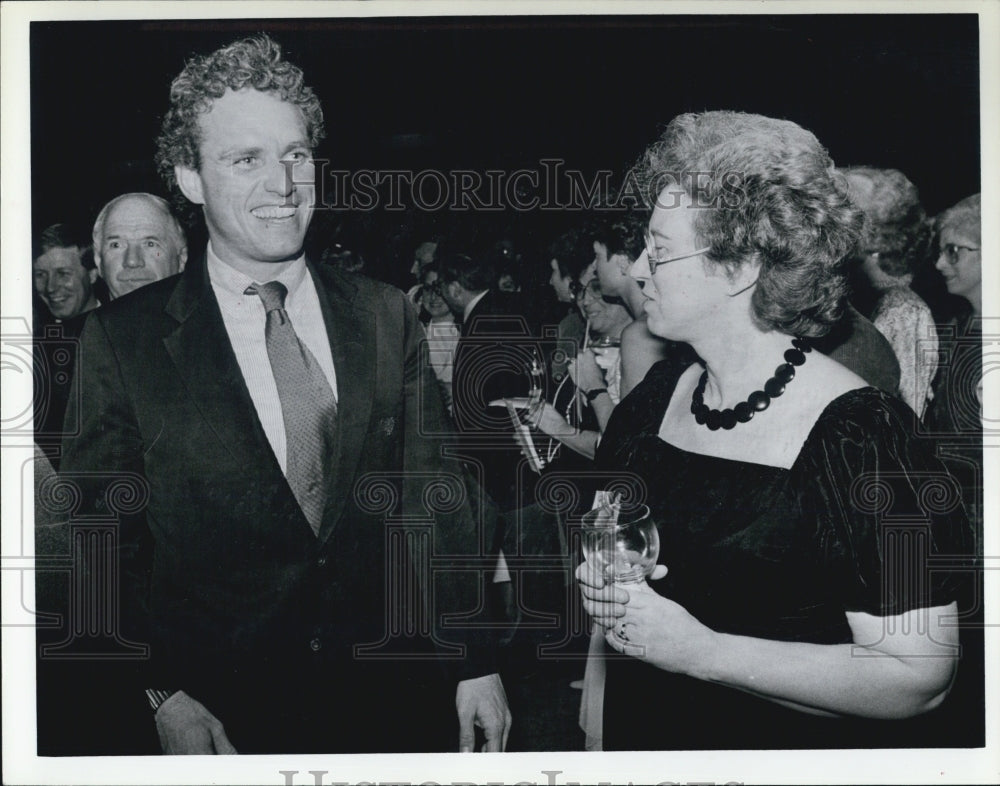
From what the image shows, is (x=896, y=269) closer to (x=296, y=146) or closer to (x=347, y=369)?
(x=347, y=369)

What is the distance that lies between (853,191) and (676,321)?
0.58 meters

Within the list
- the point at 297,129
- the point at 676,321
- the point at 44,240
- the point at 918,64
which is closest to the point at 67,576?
the point at 44,240

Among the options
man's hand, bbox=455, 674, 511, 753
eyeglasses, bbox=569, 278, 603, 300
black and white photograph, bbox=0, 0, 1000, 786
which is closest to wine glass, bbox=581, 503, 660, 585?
black and white photograph, bbox=0, 0, 1000, 786

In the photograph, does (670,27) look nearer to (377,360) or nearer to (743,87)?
(743,87)

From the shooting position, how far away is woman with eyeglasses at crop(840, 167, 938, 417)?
105 inches

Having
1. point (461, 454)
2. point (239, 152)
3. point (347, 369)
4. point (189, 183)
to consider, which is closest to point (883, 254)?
point (461, 454)

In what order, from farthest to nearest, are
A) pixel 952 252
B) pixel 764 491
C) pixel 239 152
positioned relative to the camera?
pixel 952 252
pixel 239 152
pixel 764 491

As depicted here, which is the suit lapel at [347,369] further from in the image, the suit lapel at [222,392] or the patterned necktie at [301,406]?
the suit lapel at [222,392]

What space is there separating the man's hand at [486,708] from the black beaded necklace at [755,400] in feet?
2.90

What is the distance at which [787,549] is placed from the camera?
2525 mm

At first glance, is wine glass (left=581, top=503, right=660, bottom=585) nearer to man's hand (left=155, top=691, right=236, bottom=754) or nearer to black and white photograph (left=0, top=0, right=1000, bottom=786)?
black and white photograph (left=0, top=0, right=1000, bottom=786)

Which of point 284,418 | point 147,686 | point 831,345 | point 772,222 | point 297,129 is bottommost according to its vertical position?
point 147,686

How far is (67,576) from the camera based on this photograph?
2703 mm

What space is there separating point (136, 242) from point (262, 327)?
40cm
